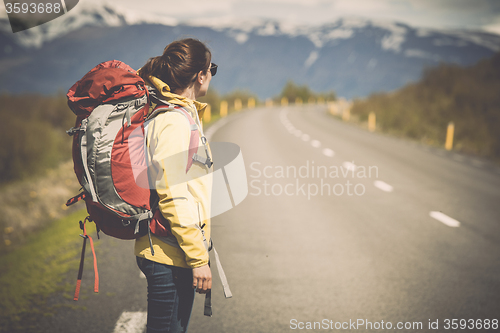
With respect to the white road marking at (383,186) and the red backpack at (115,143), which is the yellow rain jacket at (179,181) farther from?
the white road marking at (383,186)

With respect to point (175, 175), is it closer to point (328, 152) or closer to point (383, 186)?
point (383, 186)

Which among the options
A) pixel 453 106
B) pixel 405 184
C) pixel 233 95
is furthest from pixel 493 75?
pixel 233 95

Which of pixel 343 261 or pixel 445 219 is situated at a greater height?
pixel 343 261

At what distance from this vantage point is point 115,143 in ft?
5.12

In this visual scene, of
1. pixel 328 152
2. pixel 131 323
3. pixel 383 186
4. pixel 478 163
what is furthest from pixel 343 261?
pixel 478 163

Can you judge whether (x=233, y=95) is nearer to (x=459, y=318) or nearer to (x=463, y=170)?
(x=463, y=170)

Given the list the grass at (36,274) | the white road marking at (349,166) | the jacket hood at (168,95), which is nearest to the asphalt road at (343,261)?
the grass at (36,274)

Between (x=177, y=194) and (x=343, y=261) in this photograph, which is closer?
(x=177, y=194)

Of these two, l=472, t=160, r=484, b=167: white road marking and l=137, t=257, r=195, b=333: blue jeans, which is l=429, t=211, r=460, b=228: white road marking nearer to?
l=137, t=257, r=195, b=333: blue jeans

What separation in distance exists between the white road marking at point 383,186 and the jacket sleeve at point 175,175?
21.2ft

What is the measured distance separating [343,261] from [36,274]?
3.29 metres

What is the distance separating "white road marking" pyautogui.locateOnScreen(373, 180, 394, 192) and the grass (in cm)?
573

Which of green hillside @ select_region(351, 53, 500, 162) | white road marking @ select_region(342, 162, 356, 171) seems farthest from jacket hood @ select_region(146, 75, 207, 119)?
green hillside @ select_region(351, 53, 500, 162)

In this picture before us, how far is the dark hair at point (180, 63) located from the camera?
→ 5.71 feet
